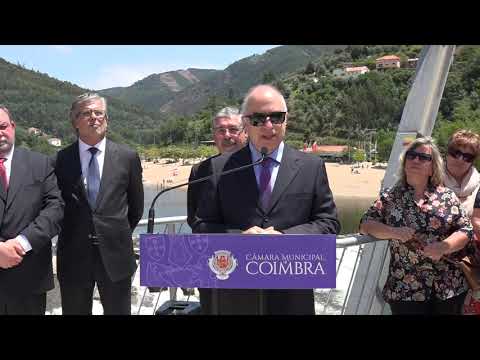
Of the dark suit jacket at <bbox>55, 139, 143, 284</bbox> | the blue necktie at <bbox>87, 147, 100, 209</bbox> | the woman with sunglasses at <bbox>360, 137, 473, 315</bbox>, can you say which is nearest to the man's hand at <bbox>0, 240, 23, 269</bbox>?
the dark suit jacket at <bbox>55, 139, 143, 284</bbox>

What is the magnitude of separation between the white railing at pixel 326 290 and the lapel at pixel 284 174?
751mm

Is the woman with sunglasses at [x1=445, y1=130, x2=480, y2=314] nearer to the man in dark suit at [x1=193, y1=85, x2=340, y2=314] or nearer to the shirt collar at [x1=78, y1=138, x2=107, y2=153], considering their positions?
the man in dark suit at [x1=193, y1=85, x2=340, y2=314]

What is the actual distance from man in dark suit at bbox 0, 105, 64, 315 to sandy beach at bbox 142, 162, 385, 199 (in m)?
43.1

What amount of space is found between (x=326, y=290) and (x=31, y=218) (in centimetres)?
316

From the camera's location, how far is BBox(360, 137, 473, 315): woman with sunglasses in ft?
9.04

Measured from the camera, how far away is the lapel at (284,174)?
2.33m

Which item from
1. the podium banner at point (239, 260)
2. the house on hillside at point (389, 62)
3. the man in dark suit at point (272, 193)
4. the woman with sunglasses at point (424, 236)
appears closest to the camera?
the podium banner at point (239, 260)

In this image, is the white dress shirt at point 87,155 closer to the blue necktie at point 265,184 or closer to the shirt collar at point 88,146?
the shirt collar at point 88,146

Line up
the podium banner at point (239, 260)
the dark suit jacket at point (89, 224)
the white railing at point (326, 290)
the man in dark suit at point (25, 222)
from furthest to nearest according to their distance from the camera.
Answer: the white railing at point (326, 290) < the dark suit jacket at point (89, 224) < the man in dark suit at point (25, 222) < the podium banner at point (239, 260)

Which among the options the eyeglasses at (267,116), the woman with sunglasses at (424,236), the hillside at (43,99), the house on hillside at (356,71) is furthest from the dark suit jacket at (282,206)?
the house on hillside at (356,71)

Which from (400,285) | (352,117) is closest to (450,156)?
(400,285)

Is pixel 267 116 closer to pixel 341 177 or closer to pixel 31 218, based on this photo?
pixel 31 218
